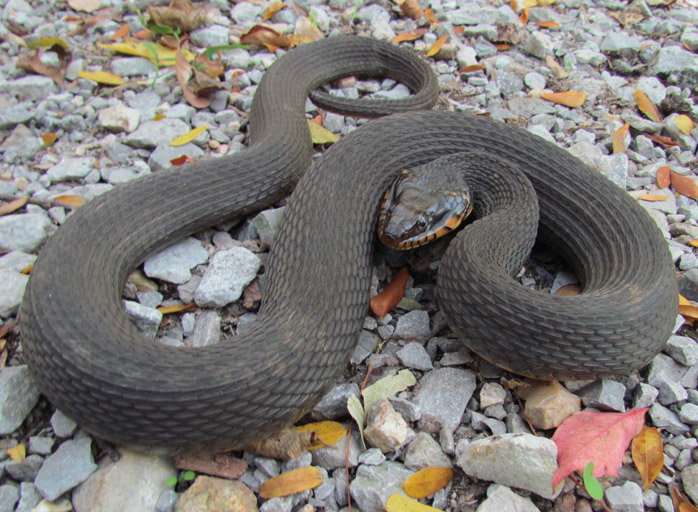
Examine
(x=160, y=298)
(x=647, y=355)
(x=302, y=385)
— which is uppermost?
(x=647, y=355)

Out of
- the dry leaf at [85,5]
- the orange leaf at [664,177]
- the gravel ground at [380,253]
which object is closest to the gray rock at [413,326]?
the gravel ground at [380,253]

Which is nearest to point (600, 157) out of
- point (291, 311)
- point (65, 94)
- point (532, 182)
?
point (532, 182)

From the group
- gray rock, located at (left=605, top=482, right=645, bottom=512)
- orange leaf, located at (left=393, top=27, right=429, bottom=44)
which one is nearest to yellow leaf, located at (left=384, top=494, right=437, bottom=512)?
gray rock, located at (left=605, top=482, right=645, bottom=512)

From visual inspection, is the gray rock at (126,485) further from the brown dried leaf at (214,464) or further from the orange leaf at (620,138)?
the orange leaf at (620,138)

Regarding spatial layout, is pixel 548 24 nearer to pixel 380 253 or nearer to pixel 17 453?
pixel 380 253

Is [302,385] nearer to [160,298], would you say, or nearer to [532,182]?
[160,298]
